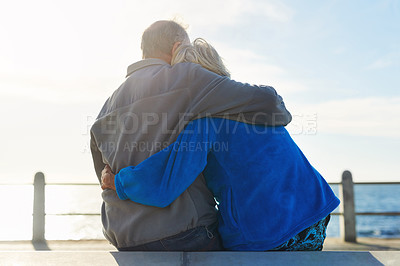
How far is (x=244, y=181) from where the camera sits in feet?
6.51

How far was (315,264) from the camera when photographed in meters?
1.74

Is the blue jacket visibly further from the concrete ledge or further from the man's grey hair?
the man's grey hair

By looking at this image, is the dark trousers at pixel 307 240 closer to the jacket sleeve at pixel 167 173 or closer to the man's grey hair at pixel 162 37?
the jacket sleeve at pixel 167 173

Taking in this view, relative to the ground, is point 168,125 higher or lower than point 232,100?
lower

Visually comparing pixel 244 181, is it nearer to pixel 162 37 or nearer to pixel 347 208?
pixel 162 37

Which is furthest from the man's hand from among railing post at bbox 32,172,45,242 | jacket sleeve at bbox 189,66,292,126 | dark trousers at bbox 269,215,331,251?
railing post at bbox 32,172,45,242

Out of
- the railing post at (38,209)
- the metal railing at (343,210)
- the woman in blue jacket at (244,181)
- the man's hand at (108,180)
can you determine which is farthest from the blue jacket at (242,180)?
the railing post at (38,209)

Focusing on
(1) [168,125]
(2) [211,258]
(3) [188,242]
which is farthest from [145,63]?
(2) [211,258]

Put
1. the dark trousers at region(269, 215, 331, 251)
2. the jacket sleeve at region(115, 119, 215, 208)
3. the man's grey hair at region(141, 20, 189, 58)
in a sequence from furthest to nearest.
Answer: the man's grey hair at region(141, 20, 189, 58) < the dark trousers at region(269, 215, 331, 251) < the jacket sleeve at region(115, 119, 215, 208)

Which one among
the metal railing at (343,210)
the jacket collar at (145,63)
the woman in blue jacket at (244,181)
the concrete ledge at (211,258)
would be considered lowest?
the metal railing at (343,210)

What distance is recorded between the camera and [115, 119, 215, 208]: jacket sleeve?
1.90 metres

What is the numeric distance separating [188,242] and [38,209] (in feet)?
17.8

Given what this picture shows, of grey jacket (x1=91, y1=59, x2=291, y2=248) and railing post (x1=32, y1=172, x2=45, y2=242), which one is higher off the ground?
grey jacket (x1=91, y1=59, x2=291, y2=248)

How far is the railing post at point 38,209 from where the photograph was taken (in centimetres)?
673
